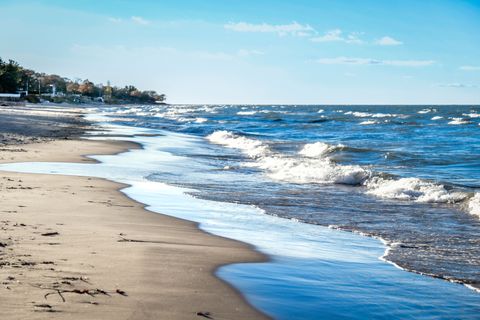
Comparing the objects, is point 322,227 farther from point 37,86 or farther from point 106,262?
point 37,86

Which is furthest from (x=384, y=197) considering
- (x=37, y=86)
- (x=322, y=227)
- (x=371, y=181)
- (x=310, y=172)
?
(x=37, y=86)

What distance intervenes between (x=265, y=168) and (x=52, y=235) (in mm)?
12541

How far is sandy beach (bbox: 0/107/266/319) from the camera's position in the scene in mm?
4062

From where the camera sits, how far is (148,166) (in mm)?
17000

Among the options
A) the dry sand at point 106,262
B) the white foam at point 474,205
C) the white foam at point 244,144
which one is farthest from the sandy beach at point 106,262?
the white foam at point 244,144

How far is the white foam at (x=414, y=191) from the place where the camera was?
40.0ft

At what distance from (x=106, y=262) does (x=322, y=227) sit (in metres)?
4.19

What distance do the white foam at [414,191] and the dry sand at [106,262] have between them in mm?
6036

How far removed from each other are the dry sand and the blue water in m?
0.39

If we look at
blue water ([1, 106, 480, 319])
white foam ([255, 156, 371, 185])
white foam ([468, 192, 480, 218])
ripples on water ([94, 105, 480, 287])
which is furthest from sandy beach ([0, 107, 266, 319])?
white foam ([255, 156, 371, 185])

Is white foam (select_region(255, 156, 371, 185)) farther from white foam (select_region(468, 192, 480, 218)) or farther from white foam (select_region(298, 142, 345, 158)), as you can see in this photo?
white foam (select_region(298, 142, 345, 158))

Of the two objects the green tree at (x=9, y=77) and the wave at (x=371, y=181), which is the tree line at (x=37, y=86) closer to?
the green tree at (x=9, y=77)

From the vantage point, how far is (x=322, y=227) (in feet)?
28.7

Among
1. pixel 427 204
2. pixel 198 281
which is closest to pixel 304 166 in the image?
pixel 427 204
